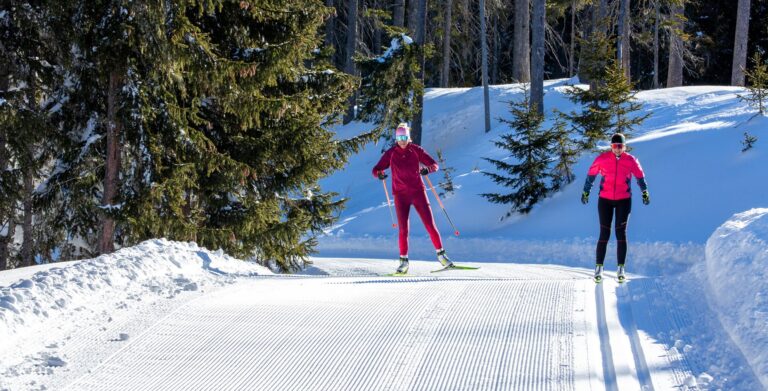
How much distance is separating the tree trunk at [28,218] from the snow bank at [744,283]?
10860 millimetres

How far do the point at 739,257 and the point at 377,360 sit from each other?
15.9 ft

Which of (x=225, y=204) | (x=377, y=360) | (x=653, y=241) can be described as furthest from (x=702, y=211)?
(x=377, y=360)

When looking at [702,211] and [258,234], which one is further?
[702,211]

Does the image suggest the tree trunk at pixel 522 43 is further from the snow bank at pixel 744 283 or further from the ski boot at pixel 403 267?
the snow bank at pixel 744 283

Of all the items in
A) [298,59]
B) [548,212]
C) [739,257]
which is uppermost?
[298,59]

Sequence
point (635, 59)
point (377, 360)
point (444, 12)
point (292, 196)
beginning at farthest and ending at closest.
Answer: point (635, 59)
point (444, 12)
point (292, 196)
point (377, 360)

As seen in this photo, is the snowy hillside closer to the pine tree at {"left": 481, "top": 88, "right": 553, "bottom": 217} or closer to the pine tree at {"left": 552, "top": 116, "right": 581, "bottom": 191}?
the pine tree at {"left": 552, "top": 116, "right": 581, "bottom": 191}

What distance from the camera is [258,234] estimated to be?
1384 cm

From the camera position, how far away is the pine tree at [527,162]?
721 inches

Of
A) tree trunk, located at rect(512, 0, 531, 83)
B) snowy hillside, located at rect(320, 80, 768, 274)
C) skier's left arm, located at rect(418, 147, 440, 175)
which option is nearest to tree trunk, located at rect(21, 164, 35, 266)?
skier's left arm, located at rect(418, 147, 440, 175)

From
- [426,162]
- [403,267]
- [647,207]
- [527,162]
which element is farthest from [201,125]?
[647,207]

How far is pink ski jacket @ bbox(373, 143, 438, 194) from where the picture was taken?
11.2m

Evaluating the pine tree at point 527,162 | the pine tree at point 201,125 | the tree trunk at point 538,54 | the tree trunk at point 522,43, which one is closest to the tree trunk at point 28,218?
the pine tree at point 201,125

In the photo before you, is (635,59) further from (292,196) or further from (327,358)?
(327,358)
